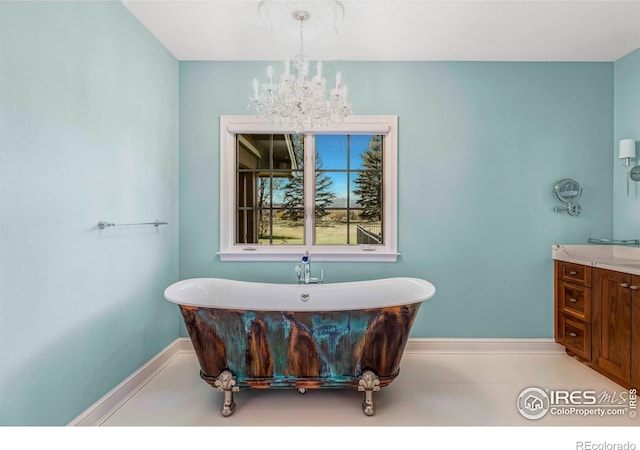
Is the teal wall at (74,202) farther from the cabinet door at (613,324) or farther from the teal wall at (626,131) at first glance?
the teal wall at (626,131)

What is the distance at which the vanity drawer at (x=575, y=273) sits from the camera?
2.55 metres

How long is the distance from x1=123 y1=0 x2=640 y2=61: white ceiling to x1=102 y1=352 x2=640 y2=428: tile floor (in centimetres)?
253

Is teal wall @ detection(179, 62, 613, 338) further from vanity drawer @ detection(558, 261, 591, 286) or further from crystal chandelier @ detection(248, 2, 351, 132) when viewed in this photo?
crystal chandelier @ detection(248, 2, 351, 132)

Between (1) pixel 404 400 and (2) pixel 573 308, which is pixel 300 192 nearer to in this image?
(1) pixel 404 400

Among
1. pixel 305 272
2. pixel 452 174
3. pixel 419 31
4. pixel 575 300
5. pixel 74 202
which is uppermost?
pixel 419 31

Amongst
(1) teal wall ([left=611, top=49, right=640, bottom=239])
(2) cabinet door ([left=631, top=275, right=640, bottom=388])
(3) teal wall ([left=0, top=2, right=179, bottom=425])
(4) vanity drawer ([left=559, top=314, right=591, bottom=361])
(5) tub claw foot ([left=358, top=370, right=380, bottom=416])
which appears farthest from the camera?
(1) teal wall ([left=611, top=49, right=640, bottom=239])

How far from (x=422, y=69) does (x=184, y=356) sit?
3.21 meters

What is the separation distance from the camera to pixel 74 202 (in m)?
1.75

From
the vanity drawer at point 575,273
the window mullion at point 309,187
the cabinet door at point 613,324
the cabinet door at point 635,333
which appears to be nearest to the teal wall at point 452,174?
the vanity drawer at point 575,273

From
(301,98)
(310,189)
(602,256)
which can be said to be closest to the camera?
(301,98)

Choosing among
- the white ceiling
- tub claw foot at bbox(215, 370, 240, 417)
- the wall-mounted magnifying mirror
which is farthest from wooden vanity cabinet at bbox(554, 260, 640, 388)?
tub claw foot at bbox(215, 370, 240, 417)

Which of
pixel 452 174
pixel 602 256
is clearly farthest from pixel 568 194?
pixel 452 174

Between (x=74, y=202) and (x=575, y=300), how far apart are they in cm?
356

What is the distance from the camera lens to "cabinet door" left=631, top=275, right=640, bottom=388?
6.96 feet
